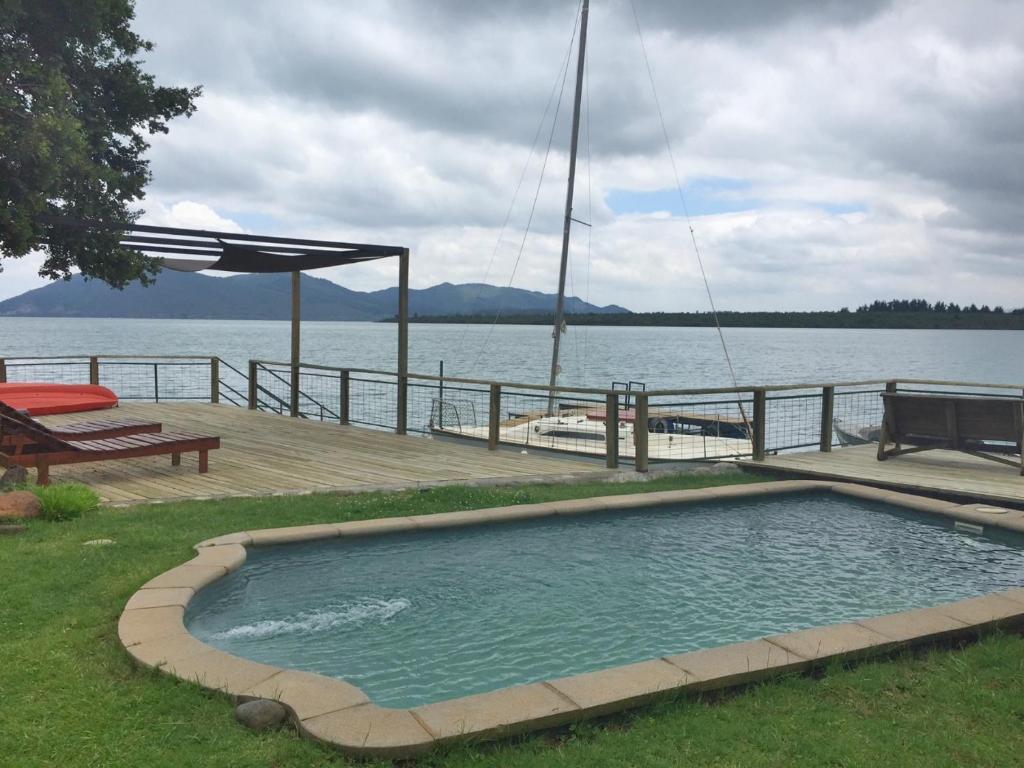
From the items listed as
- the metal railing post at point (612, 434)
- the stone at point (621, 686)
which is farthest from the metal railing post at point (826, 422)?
the stone at point (621, 686)

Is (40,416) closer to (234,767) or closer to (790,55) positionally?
(234,767)

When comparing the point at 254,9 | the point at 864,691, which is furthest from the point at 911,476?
the point at 254,9

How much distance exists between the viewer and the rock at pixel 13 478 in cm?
647

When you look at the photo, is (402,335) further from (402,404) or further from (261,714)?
(261,714)

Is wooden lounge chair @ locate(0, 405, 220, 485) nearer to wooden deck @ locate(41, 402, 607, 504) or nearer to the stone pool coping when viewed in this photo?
wooden deck @ locate(41, 402, 607, 504)

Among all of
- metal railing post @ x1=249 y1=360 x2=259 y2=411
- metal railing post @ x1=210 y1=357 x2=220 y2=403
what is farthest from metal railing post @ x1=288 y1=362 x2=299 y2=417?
metal railing post @ x1=210 y1=357 x2=220 y2=403

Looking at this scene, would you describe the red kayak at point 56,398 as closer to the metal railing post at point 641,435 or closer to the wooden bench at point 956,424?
the metal railing post at point 641,435

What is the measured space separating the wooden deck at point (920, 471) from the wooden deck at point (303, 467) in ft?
7.75

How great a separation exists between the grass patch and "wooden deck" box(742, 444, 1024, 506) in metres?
6.52

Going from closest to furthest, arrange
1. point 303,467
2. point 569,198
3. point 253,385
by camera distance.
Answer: point 303,467, point 253,385, point 569,198

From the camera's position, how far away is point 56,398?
12.8 metres

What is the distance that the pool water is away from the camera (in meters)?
3.72

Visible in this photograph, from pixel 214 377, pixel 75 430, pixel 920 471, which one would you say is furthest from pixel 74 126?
pixel 920 471

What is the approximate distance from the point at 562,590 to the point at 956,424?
6.20 meters
